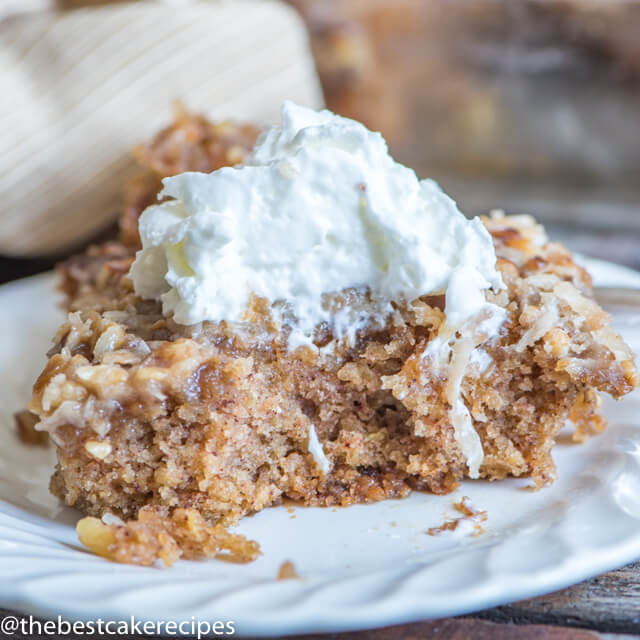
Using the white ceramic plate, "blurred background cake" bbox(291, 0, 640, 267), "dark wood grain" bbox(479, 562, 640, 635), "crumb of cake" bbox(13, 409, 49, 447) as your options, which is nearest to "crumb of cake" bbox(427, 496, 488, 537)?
the white ceramic plate

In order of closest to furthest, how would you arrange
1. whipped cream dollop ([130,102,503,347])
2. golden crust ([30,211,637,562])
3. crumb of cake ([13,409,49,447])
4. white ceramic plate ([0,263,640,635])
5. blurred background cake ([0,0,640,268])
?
white ceramic plate ([0,263,640,635]), golden crust ([30,211,637,562]), whipped cream dollop ([130,102,503,347]), crumb of cake ([13,409,49,447]), blurred background cake ([0,0,640,268])

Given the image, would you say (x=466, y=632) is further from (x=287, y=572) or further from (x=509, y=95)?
(x=509, y=95)

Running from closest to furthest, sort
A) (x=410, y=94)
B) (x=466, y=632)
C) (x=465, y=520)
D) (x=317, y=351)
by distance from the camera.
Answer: (x=466, y=632)
(x=465, y=520)
(x=317, y=351)
(x=410, y=94)

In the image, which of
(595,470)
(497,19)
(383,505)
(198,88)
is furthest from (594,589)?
(497,19)

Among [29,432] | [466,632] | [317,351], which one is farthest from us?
[29,432]

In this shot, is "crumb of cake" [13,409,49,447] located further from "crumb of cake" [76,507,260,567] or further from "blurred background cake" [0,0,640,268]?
"blurred background cake" [0,0,640,268]

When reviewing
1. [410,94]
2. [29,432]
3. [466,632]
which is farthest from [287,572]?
[410,94]
